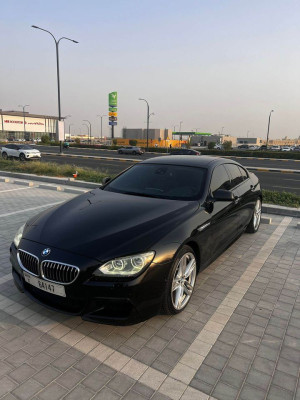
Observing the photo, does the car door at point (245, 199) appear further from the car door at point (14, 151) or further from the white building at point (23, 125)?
the white building at point (23, 125)

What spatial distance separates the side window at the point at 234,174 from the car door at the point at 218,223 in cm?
18

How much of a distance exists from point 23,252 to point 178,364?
179cm

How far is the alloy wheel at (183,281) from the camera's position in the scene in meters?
3.02

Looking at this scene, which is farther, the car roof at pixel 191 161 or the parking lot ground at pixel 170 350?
the car roof at pixel 191 161

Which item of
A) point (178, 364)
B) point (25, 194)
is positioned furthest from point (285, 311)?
point (25, 194)

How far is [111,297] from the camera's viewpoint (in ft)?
8.21

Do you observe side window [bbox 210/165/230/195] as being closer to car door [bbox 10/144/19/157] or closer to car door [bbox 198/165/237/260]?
car door [bbox 198/165/237/260]

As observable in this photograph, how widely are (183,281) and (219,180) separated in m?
1.69

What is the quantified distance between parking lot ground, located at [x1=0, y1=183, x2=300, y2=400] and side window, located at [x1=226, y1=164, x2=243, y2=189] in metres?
1.59

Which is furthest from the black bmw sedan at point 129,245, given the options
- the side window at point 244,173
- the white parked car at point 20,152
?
the white parked car at point 20,152

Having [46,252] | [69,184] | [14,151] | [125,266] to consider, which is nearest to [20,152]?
[14,151]

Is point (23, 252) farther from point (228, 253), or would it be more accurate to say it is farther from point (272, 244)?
point (272, 244)

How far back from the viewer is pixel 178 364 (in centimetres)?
246

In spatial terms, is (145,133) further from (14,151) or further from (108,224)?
(108,224)
